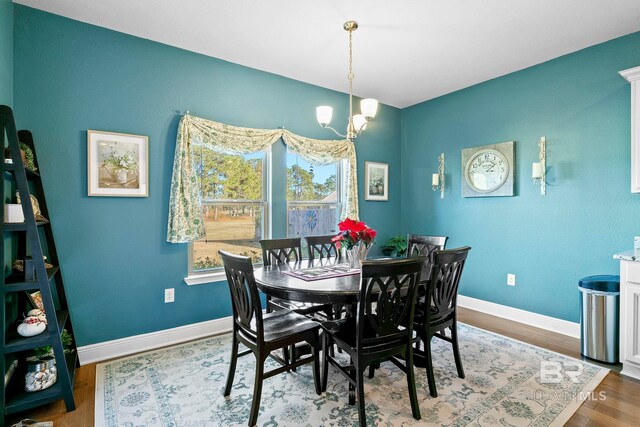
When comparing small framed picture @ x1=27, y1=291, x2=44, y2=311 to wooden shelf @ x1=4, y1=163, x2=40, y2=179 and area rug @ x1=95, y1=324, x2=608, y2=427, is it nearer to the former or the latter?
area rug @ x1=95, y1=324, x2=608, y2=427

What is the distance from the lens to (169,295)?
3.09 metres

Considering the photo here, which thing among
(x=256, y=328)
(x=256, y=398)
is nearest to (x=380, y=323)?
(x=256, y=328)

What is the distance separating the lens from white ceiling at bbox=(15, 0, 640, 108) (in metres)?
2.48

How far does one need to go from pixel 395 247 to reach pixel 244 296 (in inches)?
122

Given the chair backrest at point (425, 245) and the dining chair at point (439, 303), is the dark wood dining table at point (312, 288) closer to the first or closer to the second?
the dining chair at point (439, 303)

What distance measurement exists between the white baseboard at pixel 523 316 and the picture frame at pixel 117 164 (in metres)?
3.94

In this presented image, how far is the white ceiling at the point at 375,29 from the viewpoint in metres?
2.48

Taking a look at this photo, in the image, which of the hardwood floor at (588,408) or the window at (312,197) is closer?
the hardwood floor at (588,408)

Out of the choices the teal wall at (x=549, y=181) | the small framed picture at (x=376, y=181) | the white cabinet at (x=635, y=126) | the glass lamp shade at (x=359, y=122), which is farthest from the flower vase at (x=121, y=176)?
the white cabinet at (x=635, y=126)

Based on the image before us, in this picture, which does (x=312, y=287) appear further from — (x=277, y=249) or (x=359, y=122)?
(x=359, y=122)

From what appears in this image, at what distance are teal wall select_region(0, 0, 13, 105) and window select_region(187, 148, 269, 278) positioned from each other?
4.59 feet

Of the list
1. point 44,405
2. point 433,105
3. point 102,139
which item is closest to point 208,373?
point 44,405

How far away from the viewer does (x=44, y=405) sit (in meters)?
2.10

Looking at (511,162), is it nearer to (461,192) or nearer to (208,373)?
(461,192)
